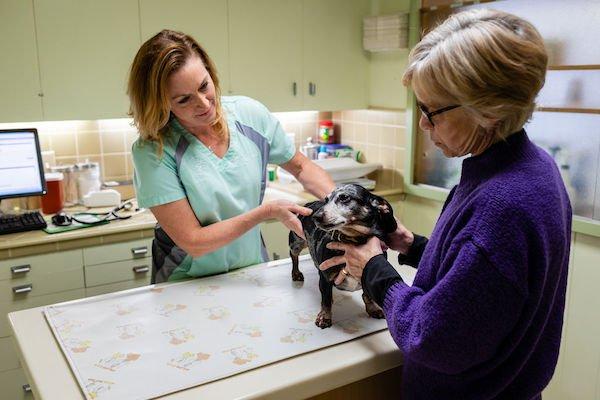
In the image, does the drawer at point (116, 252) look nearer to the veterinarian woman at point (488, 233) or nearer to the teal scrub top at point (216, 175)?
the teal scrub top at point (216, 175)

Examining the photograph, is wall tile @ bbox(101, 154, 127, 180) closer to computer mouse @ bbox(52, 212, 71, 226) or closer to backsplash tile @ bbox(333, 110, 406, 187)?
computer mouse @ bbox(52, 212, 71, 226)

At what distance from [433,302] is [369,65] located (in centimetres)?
282

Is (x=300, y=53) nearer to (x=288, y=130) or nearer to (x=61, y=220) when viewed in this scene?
(x=288, y=130)

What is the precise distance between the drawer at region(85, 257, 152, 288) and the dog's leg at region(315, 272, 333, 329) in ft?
5.08

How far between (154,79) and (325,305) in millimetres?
797

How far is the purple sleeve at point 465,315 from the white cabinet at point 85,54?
2.23 meters

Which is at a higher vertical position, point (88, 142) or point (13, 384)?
point (88, 142)

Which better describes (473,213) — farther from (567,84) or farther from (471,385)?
(567,84)

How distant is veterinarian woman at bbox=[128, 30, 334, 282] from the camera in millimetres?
1574

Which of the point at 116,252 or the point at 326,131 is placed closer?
the point at 116,252

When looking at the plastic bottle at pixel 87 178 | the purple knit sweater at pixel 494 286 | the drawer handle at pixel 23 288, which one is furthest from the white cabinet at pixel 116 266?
the purple knit sweater at pixel 494 286

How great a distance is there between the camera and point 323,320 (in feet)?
4.27

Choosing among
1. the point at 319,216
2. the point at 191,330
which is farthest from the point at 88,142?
the point at 319,216

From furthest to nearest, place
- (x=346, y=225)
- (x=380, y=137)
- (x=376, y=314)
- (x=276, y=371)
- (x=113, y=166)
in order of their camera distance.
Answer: (x=380, y=137) < (x=113, y=166) < (x=376, y=314) < (x=346, y=225) < (x=276, y=371)
